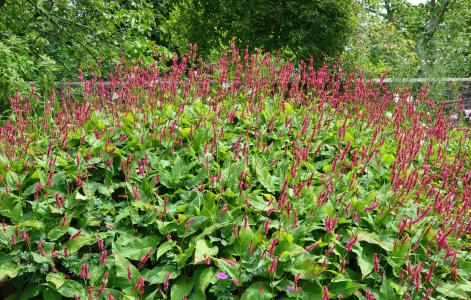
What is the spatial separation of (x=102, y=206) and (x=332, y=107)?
2.48 metres

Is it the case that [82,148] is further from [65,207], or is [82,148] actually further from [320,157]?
[320,157]

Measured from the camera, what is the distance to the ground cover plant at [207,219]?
2.33 metres

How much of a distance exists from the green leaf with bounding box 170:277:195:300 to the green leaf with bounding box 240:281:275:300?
0.84 ft

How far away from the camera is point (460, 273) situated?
8.48 feet

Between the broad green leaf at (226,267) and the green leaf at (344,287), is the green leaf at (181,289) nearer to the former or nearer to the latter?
the broad green leaf at (226,267)

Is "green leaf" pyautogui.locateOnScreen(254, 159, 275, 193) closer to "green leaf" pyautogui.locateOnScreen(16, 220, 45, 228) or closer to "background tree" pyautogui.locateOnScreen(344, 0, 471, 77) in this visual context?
"green leaf" pyautogui.locateOnScreen(16, 220, 45, 228)

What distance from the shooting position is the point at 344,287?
2338 mm

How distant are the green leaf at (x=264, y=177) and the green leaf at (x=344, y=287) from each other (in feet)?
2.25

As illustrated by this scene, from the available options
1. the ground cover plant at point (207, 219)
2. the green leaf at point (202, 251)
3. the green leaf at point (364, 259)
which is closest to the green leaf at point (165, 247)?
the ground cover plant at point (207, 219)

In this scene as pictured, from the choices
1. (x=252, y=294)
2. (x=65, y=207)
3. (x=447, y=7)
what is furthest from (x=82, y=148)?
(x=447, y=7)

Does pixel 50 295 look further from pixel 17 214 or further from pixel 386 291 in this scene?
pixel 386 291

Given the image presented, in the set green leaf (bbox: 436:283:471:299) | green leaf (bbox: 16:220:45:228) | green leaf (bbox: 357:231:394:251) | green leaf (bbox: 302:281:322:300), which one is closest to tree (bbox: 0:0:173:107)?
green leaf (bbox: 16:220:45:228)

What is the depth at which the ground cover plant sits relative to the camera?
2.33 meters

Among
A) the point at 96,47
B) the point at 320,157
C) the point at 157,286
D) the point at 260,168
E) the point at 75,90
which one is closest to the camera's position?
the point at 157,286
